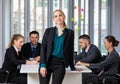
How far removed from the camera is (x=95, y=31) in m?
6.53

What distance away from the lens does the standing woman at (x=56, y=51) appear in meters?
2.97

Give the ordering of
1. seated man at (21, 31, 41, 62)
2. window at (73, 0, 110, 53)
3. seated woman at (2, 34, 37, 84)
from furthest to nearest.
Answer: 1. window at (73, 0, 110, 53)
2. seated man at (21, 31, 41, 62)
3. seated woman at (2, 34, 37, 84)

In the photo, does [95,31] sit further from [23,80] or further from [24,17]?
[23,80]

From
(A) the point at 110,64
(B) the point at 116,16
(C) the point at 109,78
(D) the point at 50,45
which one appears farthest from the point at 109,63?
(B) the point at 116,16

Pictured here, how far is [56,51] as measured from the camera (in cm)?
299

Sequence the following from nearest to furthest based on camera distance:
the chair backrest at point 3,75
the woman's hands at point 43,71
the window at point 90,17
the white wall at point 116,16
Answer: the woman's hands at point 43,71, the chair backrest at point 3,75, the white wall at point 116,16, the window at point 90,17

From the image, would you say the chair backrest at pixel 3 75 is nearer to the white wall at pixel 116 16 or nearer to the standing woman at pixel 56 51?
the standing woman at pixel 56 51

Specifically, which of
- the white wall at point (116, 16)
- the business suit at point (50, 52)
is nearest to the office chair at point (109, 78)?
the business suit at point (50, 52)

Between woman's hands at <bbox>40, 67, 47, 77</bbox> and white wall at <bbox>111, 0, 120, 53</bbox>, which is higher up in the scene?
white wall at <bbox>111, 0, 120, 53</bbox>

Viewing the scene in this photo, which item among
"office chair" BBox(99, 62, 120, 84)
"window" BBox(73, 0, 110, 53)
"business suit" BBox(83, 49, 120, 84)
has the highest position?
"window" BBox(73, 0, 110, 53)

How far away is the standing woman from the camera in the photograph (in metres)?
2.97

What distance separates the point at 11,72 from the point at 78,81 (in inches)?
44.1

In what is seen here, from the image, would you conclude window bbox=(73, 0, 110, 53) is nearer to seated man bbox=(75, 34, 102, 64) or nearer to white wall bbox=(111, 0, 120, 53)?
white wall bbox=(111, 0, 120, 53)

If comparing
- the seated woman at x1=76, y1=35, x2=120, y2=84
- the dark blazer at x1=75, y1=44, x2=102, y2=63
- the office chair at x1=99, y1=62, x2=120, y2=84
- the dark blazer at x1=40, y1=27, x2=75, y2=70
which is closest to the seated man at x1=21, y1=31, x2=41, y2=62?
the dark blazer at x1=75, y1=44, x2=102, y2=63
